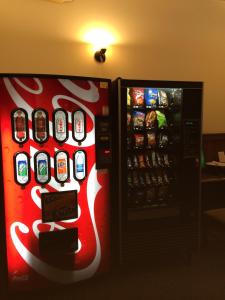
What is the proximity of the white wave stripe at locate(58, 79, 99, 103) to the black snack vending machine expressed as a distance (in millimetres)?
259

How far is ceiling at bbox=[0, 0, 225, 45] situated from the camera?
271 centimetres

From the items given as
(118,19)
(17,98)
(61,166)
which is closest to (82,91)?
(17,98)

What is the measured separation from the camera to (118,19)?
9.92 feet

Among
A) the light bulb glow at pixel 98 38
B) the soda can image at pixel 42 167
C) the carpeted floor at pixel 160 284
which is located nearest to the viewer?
the soda can image at pixel 42 167

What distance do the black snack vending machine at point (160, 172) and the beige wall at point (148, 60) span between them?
0.70 meters

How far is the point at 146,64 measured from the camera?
3.21m

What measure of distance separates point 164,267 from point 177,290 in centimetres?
38

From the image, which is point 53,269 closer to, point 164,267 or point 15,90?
point 164,267

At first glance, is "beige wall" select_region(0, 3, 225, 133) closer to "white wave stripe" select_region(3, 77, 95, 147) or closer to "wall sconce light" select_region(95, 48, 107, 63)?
"wall sconce light" select_region(95, 48, 107, 63)

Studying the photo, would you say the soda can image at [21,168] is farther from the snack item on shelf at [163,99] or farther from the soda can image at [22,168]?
the snack item on shelf at [163,99]

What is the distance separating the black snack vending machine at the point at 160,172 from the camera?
2.50 metres

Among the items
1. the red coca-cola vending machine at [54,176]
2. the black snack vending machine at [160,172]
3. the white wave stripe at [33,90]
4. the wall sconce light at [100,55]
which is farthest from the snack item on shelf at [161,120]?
the white wave stripe at [33,90]

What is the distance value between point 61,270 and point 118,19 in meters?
2.51

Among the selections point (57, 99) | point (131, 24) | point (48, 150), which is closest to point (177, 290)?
point (48, 150)
